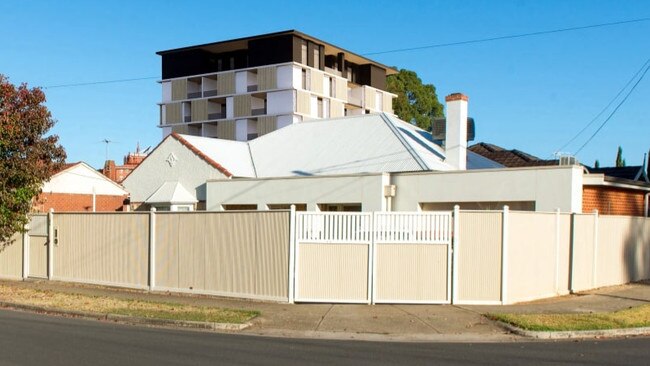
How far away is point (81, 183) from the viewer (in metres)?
34.3

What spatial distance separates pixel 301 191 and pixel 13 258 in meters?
10.0

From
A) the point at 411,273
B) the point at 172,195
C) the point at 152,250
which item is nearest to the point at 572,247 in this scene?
the point at 411,273

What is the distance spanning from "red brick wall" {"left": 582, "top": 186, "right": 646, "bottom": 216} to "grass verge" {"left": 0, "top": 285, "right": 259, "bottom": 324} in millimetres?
12688

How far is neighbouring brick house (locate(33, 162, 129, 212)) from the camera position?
33.2m

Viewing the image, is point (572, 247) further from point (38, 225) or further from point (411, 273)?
point (38, 225)

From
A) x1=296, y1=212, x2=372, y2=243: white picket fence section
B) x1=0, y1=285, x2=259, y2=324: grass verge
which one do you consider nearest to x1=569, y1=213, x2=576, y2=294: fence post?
x1=296, y1=212, x2=372, y2=243: white picket fence section

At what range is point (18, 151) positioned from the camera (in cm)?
2012

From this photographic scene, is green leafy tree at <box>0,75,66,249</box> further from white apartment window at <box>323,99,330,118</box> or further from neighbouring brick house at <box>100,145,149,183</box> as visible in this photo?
white apartment window at <box>323,99,330,118</box>

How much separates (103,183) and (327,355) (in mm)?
27309

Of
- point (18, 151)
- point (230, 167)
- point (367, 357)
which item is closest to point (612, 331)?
point (367, 357)

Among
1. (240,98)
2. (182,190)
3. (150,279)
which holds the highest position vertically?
(240,98)

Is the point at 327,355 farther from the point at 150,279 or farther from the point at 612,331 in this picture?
the point at 150,279

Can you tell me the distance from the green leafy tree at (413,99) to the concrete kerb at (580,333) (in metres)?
66.2

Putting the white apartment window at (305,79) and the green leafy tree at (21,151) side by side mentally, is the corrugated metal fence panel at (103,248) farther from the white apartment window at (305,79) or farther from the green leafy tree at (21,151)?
the white apartment window at (305,79)
